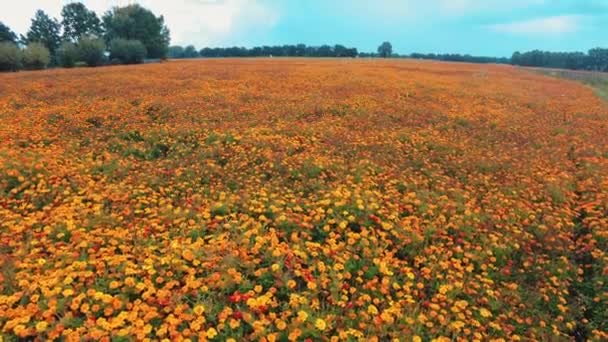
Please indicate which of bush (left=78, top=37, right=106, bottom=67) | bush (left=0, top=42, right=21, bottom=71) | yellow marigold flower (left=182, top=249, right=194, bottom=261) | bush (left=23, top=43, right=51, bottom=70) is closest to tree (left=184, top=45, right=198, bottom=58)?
bush (left=78, top=37, right=106, bottom=67)

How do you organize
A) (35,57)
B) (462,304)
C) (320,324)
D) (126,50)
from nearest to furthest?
(320,324) < (462,304) < (35,57) < (126,50)

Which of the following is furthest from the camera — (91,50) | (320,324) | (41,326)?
(91,50)

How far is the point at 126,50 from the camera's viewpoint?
203 ft

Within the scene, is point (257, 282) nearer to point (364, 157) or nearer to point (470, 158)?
point (364, 157)

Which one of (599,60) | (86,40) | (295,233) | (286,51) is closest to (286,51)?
(286,51)

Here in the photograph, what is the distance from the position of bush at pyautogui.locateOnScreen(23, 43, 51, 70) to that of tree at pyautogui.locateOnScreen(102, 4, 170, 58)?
896 inches

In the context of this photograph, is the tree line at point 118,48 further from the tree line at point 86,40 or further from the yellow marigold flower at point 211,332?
the yellow marigold flower at point 211,332

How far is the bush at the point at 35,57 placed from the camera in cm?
4744

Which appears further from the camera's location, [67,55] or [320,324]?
[67,55]

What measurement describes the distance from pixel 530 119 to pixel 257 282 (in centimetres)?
1685

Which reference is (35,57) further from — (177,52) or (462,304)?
(177,52)

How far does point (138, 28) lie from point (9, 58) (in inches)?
1304

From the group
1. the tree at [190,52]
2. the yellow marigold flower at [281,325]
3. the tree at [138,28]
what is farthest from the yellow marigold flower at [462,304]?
the tree at [190,52]

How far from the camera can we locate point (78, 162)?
31.3 feet
